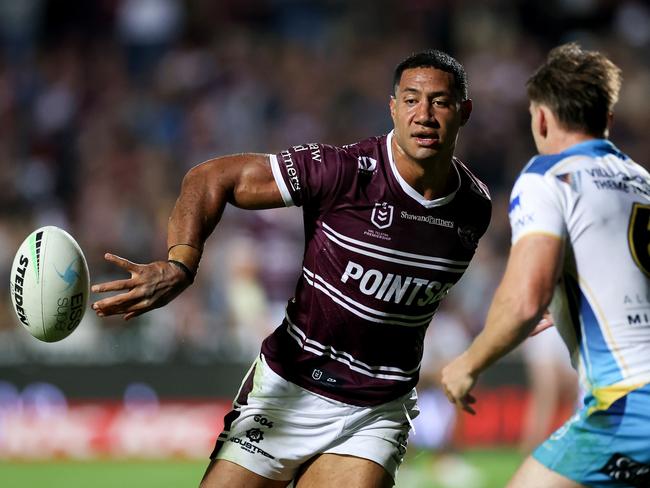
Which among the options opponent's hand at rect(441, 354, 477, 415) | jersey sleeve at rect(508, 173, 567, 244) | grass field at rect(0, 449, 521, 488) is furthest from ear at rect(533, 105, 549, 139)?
grass field at rect(0, 449, 521, 488)

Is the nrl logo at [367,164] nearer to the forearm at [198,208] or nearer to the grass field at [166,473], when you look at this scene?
the forearm at [198,208]

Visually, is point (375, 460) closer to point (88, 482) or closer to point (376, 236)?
point (376, 236)

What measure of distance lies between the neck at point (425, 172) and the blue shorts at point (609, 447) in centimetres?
130

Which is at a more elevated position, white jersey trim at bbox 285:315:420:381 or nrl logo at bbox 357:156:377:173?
nrl logo at bbox 357:156:377:173

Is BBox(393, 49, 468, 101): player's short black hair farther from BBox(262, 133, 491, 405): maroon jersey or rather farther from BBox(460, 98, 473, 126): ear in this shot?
BBox(262, 133, 491, 405): maroon jersey

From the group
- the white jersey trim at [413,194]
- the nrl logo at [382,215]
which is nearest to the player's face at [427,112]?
the white jersey trim at [413,194]

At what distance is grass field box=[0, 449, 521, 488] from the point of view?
1031cm

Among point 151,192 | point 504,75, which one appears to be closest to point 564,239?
point 151,192

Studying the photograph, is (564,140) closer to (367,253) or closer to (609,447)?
(367,253)

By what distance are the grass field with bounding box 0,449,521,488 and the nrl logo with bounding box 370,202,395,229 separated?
5497 millimetres

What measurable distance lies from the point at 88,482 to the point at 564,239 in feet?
23.6

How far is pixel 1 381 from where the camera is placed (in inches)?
452

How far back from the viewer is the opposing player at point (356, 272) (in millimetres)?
5066

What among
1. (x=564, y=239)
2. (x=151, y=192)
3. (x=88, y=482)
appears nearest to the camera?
(x=564, y=239)
